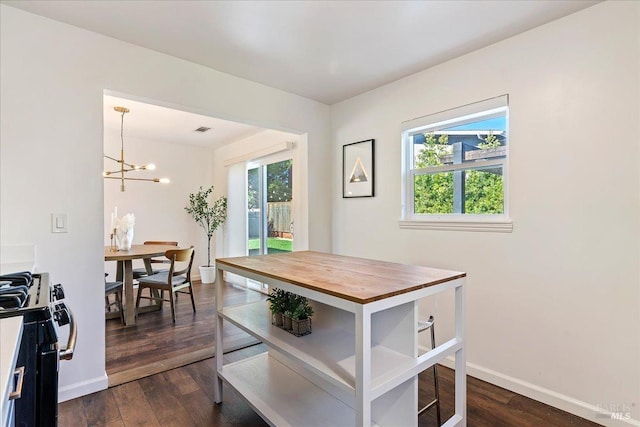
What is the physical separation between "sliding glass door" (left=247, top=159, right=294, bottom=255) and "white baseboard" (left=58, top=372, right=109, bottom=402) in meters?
2.51

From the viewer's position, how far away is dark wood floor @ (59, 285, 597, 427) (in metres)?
1.83

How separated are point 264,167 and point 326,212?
1721 mm

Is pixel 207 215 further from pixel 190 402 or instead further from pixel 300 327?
pixel 300 327

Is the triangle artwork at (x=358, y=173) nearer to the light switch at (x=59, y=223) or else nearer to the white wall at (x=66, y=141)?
the white wall at (x=66, y=141)

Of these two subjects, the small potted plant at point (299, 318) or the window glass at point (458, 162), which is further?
the window glass at point (458, 162)

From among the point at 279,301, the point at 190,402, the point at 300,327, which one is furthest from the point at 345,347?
the point at 190,402

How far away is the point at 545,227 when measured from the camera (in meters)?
2.02

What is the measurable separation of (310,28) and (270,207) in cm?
301

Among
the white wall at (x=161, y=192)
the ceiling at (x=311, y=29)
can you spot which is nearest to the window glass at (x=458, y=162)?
the ceiling at (x=311, y=29)

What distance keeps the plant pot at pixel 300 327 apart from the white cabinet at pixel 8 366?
109 centimetres

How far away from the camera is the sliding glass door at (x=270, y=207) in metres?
4.44

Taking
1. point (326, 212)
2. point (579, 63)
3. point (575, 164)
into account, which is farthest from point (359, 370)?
point (326, 212)

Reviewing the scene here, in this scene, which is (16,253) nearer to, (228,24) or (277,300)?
(277,300)

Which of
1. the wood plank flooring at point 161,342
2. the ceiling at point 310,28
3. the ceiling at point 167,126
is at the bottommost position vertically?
the wood plank flooring at point 161,342
